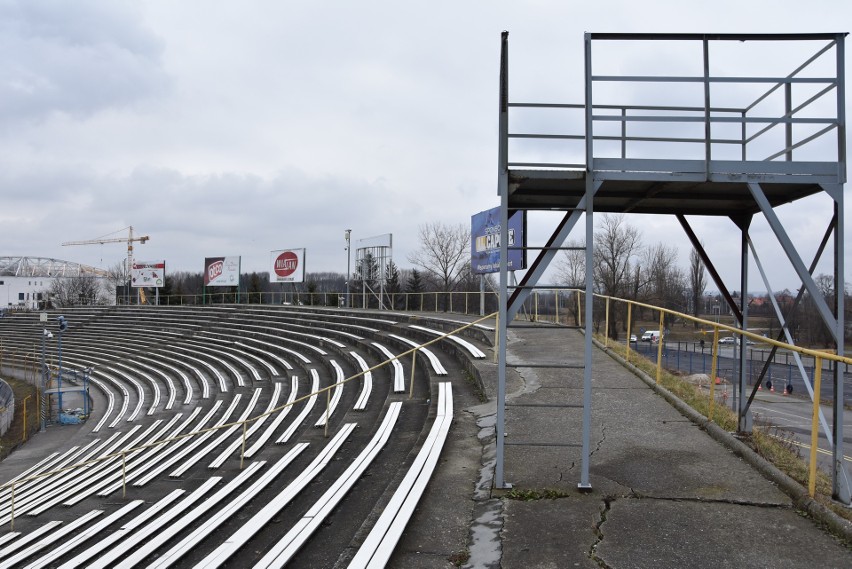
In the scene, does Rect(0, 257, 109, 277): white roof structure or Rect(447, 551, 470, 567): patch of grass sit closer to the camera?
Rect(447, 551, 470, 567): patch of grass

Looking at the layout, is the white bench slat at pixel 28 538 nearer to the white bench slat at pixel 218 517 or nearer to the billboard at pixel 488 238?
the white bench slat at pixel 218 517

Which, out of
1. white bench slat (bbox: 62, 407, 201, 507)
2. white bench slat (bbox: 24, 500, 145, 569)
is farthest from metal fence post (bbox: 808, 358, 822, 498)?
white bench slat (bbox: 62, 407, 201, 507)

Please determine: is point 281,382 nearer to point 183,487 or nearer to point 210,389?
point 210,389

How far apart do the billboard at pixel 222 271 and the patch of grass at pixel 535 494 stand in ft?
142

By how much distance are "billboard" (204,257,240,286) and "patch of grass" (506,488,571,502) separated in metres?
43.2

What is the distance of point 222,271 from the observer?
47312 mm

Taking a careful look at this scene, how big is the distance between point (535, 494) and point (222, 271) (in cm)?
4523

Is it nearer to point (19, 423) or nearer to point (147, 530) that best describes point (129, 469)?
point (147, 530)

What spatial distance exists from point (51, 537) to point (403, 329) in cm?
1467

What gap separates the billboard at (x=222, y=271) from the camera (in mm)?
46625

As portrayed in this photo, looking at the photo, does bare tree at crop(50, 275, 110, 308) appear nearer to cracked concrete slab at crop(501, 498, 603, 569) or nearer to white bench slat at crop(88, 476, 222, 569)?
white bench slat at crop(88, 476, 222, 569)

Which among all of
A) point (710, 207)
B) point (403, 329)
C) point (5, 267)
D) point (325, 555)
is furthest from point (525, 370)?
point (5, 267)

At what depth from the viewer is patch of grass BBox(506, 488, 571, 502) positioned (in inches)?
213

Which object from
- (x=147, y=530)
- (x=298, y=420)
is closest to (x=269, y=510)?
(x=147, y=530)
